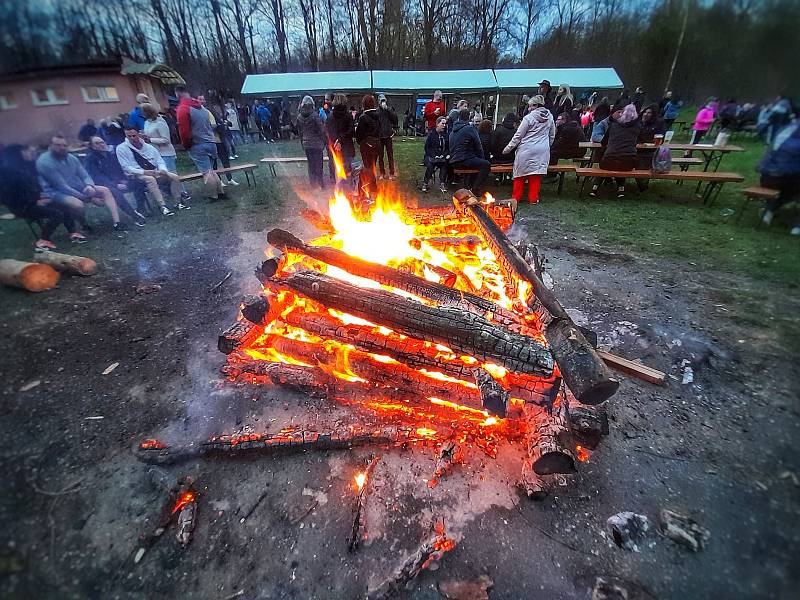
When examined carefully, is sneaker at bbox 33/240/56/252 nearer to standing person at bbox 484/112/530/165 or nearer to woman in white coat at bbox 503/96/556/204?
woman in white coat at bbox 503/96/556/204

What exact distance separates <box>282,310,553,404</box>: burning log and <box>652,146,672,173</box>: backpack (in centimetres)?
820

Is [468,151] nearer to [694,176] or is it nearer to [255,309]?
[694,176]

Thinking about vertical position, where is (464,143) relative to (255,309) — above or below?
above

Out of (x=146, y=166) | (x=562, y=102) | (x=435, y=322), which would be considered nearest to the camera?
(x=435, y=322)

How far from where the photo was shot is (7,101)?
1.88 meters

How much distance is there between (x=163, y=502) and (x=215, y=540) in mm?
493

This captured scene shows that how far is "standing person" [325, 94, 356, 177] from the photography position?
339 inches

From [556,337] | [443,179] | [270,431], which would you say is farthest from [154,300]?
[443,179]

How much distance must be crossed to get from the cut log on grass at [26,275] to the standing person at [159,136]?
13.7 feet

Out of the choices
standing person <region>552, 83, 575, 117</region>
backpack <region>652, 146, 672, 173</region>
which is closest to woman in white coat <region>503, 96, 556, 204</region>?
backpack <region>652, 146, 672, 173</region>

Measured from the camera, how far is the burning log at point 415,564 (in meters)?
1.79

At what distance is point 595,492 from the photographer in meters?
2.21

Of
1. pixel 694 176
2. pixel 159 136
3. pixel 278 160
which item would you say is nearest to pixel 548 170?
pixel 694 176

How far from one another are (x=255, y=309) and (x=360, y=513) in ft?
6.49
